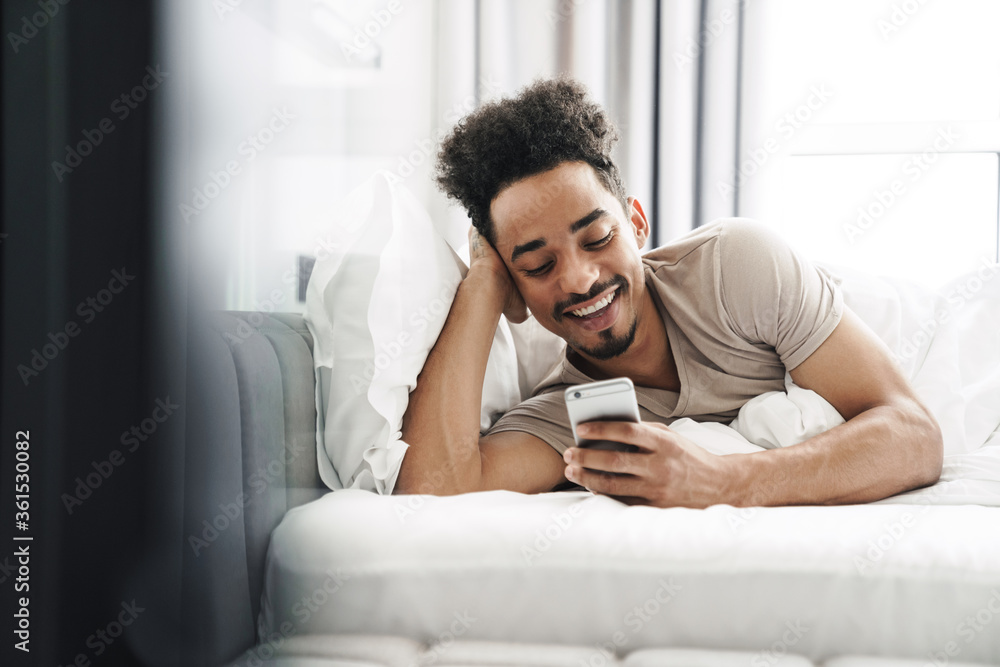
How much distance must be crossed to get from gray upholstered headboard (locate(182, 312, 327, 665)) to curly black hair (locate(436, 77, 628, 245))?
1.71 ft

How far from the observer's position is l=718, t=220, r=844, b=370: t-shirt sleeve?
35.9 inches

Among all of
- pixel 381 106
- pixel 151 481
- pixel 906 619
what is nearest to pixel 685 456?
pixel 906 619

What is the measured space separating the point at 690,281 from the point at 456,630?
64cm

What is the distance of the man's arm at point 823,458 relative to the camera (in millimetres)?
720

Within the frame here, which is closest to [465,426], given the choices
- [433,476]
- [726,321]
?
[433,476]

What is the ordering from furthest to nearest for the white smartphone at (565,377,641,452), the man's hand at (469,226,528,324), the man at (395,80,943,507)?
the man's hand at (469,226,528,324) → the man at (395,80,943,507) → the white smartphone at (565,377,641,452)

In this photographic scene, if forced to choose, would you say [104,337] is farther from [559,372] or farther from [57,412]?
[559,372]

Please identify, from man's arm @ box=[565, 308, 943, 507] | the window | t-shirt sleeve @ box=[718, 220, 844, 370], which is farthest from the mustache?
the window

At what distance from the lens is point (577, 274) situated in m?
0.94

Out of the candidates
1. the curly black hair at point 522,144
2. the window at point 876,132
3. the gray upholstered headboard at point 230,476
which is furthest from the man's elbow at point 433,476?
the window at point 876,132

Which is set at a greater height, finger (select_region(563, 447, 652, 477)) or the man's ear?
the man's ear

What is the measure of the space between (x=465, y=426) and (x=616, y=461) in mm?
243

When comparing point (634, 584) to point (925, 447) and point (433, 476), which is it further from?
point (925, 447)

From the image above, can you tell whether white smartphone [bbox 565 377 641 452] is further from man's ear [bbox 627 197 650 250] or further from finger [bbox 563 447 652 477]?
man's ear [bbox 627 197 650 250]
